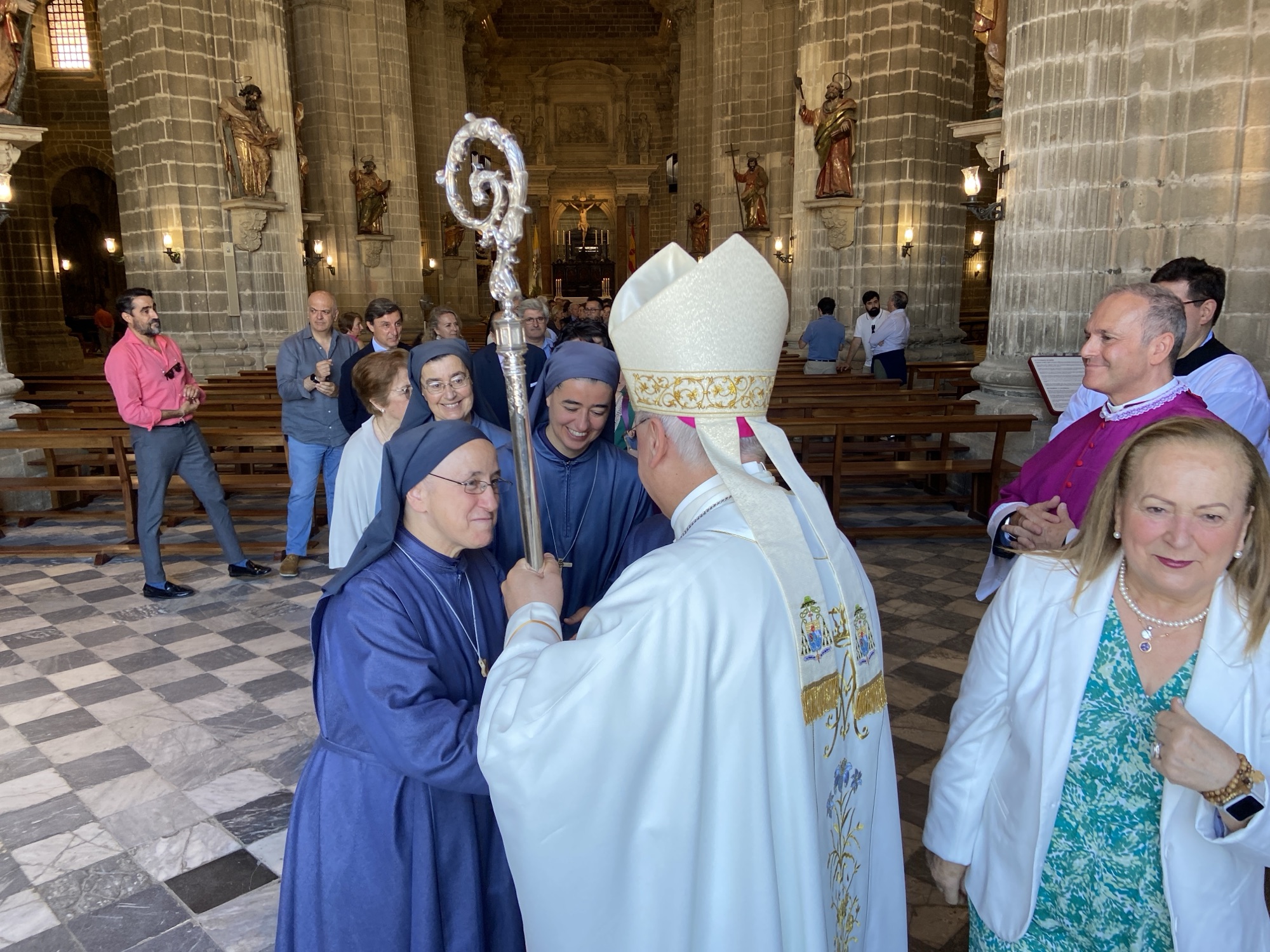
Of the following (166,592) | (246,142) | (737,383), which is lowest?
(166,592)

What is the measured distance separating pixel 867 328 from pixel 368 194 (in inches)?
370

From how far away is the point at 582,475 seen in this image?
2.94 meters

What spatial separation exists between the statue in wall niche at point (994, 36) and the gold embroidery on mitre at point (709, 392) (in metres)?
6.84

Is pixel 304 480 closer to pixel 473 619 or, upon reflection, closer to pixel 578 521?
pixel 578 521

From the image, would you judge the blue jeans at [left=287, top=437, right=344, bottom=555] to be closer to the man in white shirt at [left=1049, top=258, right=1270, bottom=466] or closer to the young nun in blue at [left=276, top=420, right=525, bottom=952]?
the young nun in blue at [left=276, top=420, right=525, bottom=952]

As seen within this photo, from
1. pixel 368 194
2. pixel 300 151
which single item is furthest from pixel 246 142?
pixel 368 194

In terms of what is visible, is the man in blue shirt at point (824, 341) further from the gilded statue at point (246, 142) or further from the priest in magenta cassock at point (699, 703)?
the priest in magenta cassock at point (699, 703)

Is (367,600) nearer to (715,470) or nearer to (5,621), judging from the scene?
(715,470)

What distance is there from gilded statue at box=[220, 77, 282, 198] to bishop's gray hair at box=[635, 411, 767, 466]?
1177 cm

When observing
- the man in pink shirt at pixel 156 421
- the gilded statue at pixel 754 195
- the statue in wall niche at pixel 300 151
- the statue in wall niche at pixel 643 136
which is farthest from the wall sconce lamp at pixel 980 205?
the statue in wall niche at pixel 643 136

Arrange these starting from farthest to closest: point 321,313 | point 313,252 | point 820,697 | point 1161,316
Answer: point 313,252 → point 321,313 → point 1161,316 → point 820,697

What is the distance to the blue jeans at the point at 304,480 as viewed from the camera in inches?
246

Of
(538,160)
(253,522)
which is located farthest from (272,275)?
(538,160)

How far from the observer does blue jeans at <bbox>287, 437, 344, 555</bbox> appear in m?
6.24
